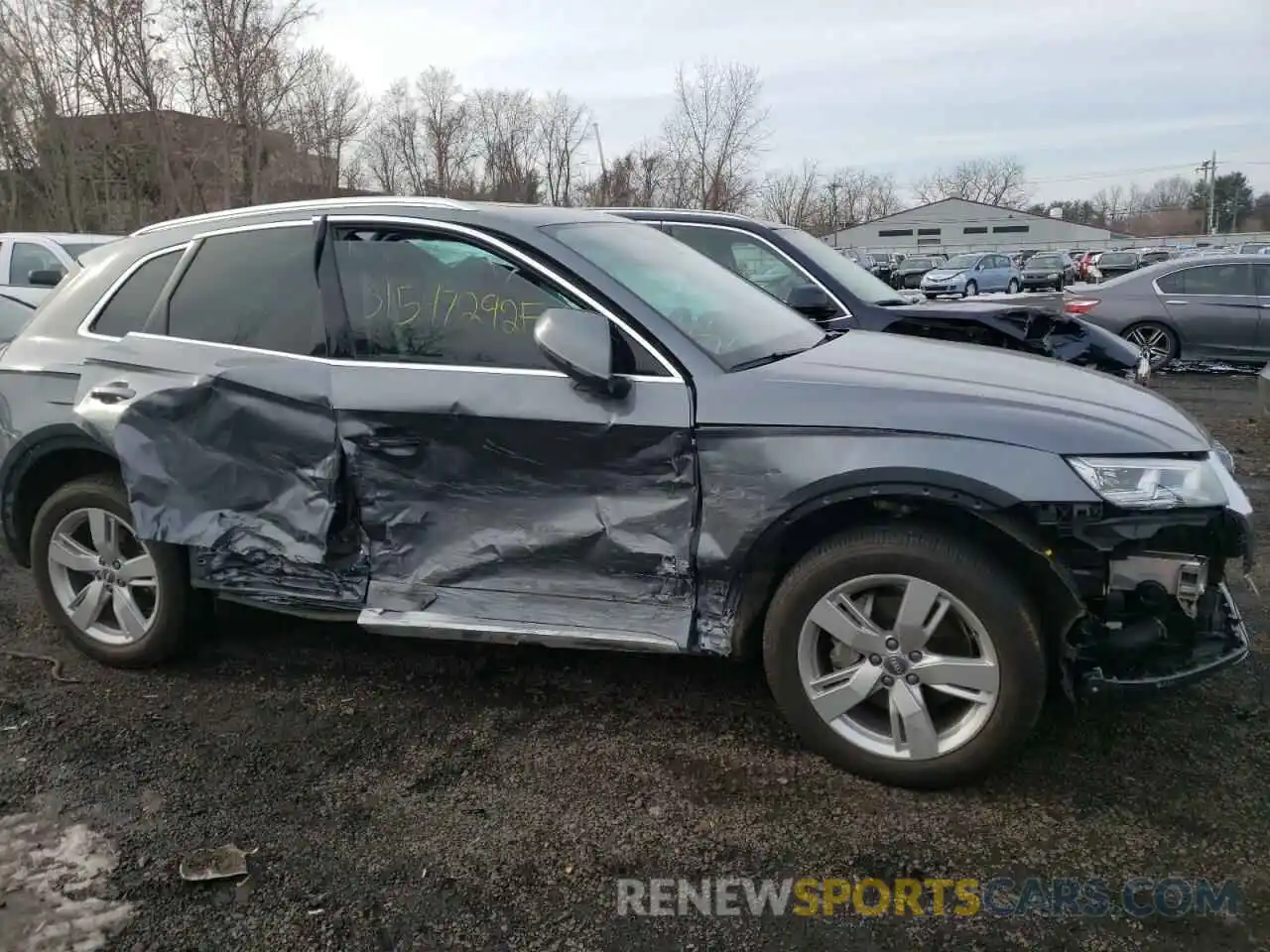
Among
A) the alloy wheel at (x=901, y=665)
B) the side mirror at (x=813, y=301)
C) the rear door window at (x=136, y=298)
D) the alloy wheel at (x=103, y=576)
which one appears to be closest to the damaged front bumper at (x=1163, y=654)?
the alloy wheel at (x=901, y=665)

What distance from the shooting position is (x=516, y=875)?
2668 mm

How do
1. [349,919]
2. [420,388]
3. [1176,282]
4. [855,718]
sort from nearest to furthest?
[349,919] < [855,718] < [420,388] < [1176,282]

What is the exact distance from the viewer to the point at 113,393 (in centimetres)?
374

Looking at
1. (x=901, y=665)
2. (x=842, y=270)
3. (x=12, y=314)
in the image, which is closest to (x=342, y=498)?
(x=901, y=665)

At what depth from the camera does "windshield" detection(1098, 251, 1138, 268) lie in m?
40.7

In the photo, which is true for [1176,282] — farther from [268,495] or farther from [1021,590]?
[268,495]

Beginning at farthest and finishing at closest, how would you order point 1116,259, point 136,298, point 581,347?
point 1116,259, point 136,298, point 581,347

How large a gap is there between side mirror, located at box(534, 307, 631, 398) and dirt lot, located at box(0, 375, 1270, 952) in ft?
4.11

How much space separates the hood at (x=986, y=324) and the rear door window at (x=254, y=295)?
395 centimetres

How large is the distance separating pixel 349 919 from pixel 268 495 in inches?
63.6

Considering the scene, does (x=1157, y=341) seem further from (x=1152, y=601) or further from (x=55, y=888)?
(x=55, y=888)

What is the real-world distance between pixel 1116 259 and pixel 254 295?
4522 centimetres

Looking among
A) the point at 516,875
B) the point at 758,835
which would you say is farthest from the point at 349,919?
the point at 758,835

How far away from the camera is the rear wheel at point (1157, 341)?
12109mm
